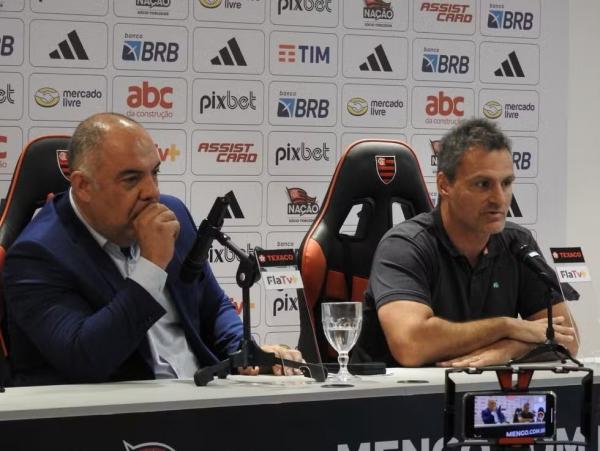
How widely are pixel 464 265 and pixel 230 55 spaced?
2540 mm

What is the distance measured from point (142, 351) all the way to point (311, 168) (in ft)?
9.90

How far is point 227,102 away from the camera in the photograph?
5551 millimetres

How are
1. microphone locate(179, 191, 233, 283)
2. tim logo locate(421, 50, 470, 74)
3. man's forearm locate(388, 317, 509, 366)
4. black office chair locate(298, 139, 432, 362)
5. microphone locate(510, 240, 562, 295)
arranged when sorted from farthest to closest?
1. tim logo locate(421, 50, 470, 74)
2. black office chair locate(298, 139, 432, 362)
3. man's forearm locate(388, 317, 509, 366)
4. microphone locate(510, 240, 562, 295)
5. microphone locate(179, 191, 233, 283)

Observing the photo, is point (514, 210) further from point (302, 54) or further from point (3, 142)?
point (3, 142)

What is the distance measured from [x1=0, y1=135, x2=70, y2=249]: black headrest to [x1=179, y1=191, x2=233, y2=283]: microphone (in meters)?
0.85

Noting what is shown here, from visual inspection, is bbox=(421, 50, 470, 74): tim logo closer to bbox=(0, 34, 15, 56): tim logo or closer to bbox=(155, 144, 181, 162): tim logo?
bbox=(155, 144, 181, 162): tim logo

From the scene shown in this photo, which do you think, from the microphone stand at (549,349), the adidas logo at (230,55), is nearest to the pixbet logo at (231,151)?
the adidas logo at (230,55)

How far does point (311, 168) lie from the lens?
18.7 ft

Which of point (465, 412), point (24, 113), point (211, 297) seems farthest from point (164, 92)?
point (465, 412)

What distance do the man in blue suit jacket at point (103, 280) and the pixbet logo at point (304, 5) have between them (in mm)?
2916

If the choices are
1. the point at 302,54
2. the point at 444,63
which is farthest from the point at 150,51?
the point at 444,63

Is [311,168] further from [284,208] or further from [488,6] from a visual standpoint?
[488,6]

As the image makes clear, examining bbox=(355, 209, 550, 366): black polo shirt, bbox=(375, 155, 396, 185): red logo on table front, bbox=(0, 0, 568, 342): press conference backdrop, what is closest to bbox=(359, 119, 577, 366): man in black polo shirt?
bbox=(355, 209, 550, 366): black polo shirt

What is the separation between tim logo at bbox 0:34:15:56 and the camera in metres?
5.17
